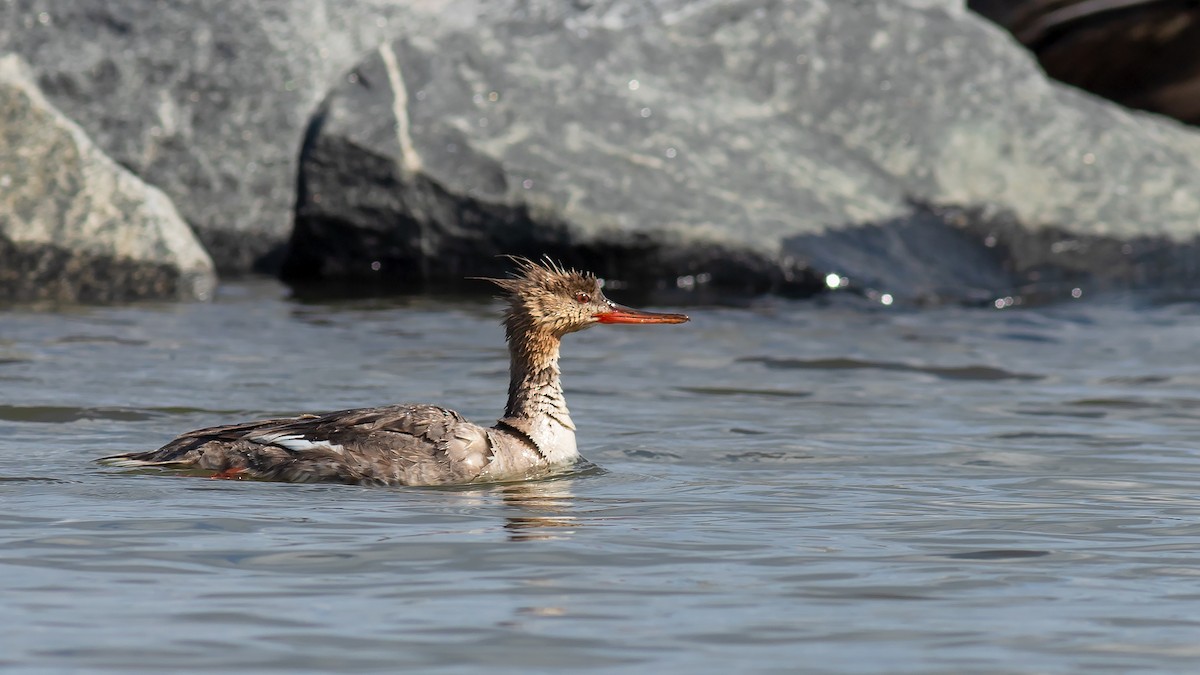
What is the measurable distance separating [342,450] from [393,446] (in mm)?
196

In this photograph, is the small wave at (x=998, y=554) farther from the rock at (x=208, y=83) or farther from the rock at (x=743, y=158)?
the rock at (x=208, y=83)

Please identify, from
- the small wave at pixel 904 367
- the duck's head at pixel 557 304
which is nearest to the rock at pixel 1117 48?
the small wave at pixel 904 367

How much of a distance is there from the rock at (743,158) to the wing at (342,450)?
561 cm

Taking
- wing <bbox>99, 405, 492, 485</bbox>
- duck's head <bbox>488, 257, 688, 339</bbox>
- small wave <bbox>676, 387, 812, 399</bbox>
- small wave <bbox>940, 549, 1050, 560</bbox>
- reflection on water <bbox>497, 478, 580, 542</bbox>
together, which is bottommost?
small wave <bbox>940, 549, 1050, 560</bbox>

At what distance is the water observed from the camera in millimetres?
4684

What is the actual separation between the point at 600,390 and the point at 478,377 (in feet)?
2.47

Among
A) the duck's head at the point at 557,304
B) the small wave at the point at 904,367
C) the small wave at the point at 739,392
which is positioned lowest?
the small wave at the point at 739,392

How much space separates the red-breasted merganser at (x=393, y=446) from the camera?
7.04 m

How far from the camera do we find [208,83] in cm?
1412

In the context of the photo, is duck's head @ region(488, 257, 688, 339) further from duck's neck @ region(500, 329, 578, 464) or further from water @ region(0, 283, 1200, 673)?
water @ region(0, 283, 1200, 673)

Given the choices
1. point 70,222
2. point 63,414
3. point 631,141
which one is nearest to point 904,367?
point 631,141

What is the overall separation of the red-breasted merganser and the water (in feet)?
0.56

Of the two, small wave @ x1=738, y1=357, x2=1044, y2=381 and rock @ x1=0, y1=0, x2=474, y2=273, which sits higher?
rock @ x1=0, y1=0, x2=474, y2=273

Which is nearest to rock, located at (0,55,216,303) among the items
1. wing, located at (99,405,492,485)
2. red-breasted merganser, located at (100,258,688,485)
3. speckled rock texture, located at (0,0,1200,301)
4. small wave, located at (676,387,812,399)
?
speckled rock texture, located at (0,0,1200,301)
